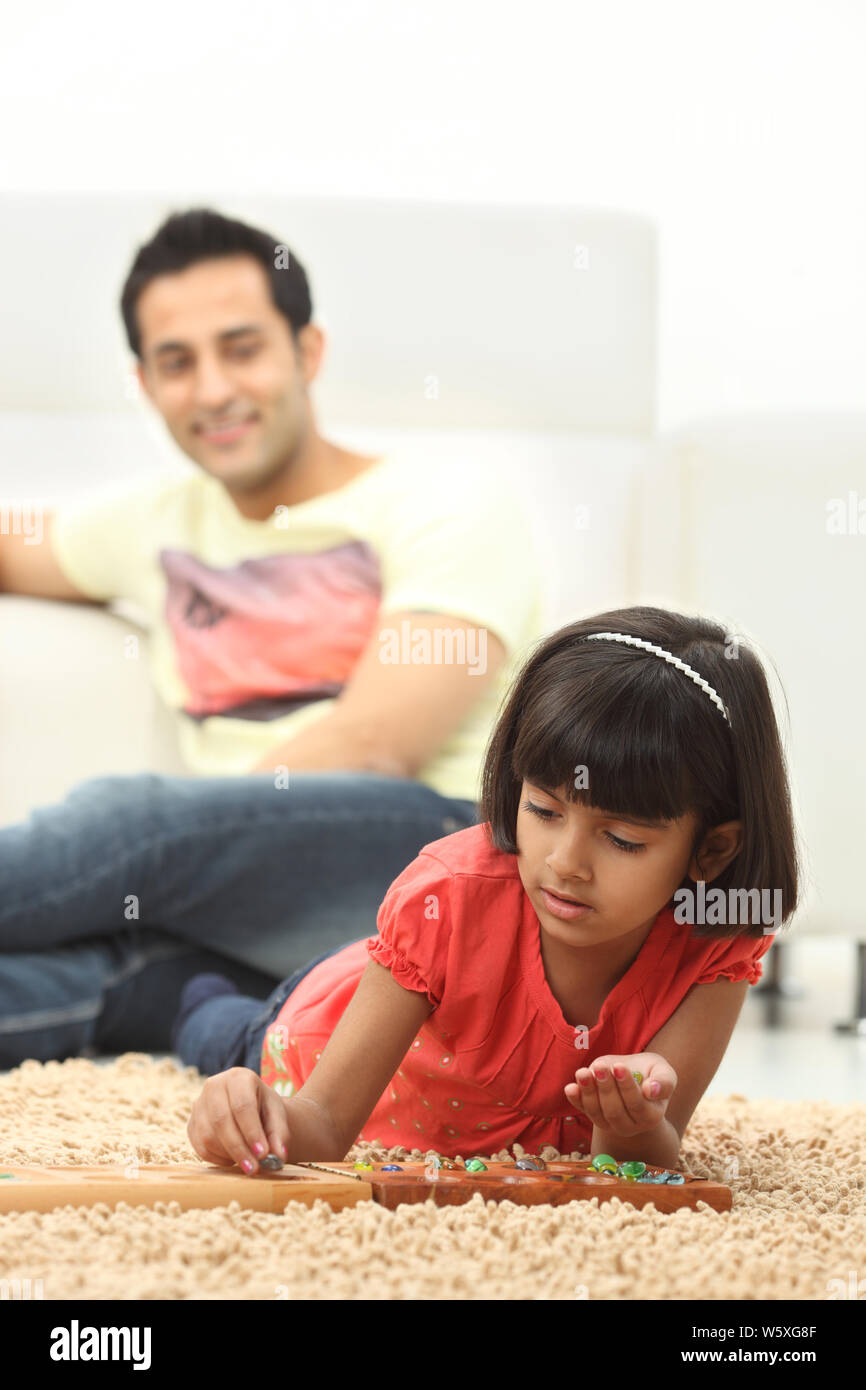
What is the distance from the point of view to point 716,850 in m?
0.78

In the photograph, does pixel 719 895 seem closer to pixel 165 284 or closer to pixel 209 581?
pixel 209 581

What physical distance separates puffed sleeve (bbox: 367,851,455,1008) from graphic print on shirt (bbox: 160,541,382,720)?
79 centimetres

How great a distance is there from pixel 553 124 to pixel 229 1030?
1.68 meters

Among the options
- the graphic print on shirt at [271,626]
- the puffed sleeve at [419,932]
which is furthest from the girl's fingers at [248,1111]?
the graphic print on shirt at [271,626]

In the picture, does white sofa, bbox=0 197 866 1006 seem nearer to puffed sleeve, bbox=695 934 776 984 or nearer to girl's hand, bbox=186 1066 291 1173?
puffed sleeve, bbox=695 934 776 984

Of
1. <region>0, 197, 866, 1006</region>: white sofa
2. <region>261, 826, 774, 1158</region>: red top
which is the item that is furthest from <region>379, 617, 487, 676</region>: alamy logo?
<region>261, 826, 774, 1158</region>: red top

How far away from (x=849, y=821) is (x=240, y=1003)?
75 centimetres

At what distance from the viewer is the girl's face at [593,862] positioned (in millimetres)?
721

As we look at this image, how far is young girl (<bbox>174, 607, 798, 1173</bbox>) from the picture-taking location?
0.72 meters
